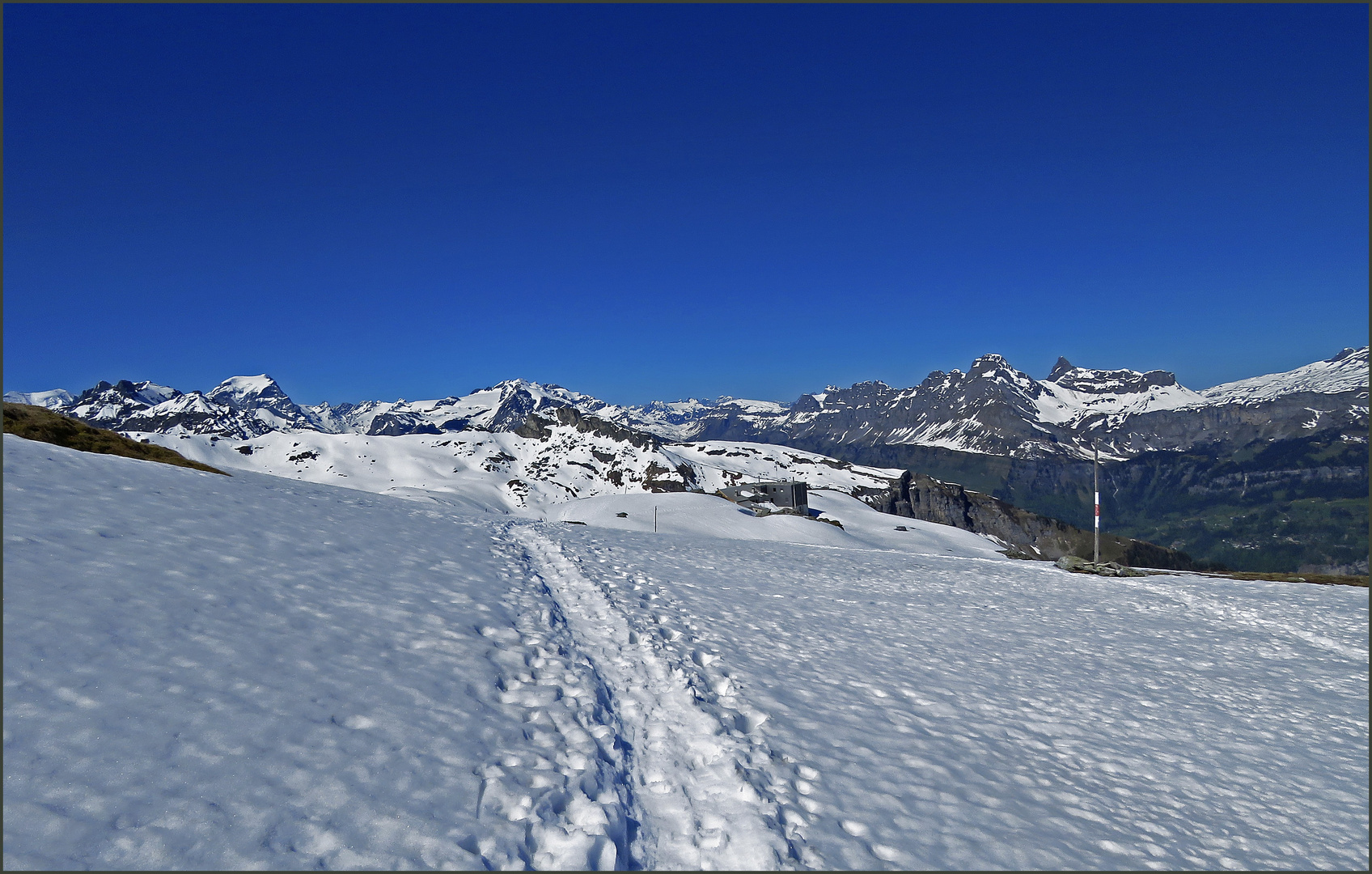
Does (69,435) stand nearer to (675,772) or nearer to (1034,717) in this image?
(675,772)

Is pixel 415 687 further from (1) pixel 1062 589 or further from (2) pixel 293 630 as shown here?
(1) pixel 1062 589

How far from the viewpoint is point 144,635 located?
7438mm

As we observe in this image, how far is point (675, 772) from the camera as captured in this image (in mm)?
6879

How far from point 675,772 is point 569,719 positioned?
5.35 feet

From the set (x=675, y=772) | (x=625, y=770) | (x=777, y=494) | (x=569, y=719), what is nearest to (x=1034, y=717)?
(x=675, y=772)

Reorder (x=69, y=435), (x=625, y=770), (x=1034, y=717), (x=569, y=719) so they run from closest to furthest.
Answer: (x=625, y=770), (x=569, y=719), (x=1034, y=717), (x=69, y=435)

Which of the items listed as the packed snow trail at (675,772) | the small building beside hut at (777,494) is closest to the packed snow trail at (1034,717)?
the packed snow trail at (675,772)

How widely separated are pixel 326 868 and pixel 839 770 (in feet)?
18.1

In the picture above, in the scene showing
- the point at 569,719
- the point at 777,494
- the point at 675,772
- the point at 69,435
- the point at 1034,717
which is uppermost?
the point at 69,435

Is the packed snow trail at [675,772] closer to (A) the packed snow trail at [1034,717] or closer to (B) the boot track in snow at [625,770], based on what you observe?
(B) the boot track in snow at [625,770]

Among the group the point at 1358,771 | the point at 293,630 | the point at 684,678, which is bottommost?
the point at 1358,771

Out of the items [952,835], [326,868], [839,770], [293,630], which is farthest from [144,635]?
[952,835]

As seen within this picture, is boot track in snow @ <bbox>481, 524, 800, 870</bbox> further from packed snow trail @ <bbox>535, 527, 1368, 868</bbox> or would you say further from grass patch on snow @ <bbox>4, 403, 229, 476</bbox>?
grass patch on snow @ <bbox>4, 403, 229, 476</bbox>

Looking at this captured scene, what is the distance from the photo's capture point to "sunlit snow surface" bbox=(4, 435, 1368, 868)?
530cm
